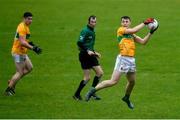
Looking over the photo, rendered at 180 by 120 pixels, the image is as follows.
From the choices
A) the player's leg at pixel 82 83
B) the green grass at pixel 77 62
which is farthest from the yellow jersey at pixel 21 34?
the player's leg at pixel 82 83

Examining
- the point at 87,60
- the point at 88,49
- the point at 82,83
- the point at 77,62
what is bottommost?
the point at 77,62

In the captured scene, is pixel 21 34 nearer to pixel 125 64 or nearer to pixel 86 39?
pixel 86 39

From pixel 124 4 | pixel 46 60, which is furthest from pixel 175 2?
pixel 46 60

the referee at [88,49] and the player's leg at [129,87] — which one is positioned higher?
the referee at [88,49]

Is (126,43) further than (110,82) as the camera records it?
No

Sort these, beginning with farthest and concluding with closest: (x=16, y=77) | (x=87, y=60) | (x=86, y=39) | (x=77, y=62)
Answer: (x=77, y=62) < (x=16, y=77) < (x=87, y=60) < (x=86, y=39)

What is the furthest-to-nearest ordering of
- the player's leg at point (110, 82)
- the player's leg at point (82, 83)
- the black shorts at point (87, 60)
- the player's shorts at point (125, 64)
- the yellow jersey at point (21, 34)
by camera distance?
the yellow jersey at point (21, 34)
the player's leg at point (82, 83)
the black shorts at point (87, 60)
the player's leg at point (110, 82)
the player's shorts at point (125, 64)

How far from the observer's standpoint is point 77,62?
28.4 m

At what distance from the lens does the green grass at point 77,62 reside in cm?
2016

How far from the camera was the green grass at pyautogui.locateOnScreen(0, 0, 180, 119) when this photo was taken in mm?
20156

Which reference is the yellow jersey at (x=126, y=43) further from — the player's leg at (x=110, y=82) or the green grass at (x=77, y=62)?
the green grass at (x=77, y=62)

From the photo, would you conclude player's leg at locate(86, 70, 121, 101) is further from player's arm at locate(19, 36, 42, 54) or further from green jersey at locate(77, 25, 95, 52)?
player's arm at locate(19, 36, 42, 54)

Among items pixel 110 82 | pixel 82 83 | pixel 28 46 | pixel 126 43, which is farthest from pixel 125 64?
pixel 28 46

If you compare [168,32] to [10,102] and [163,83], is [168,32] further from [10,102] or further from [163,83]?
[10,102]
